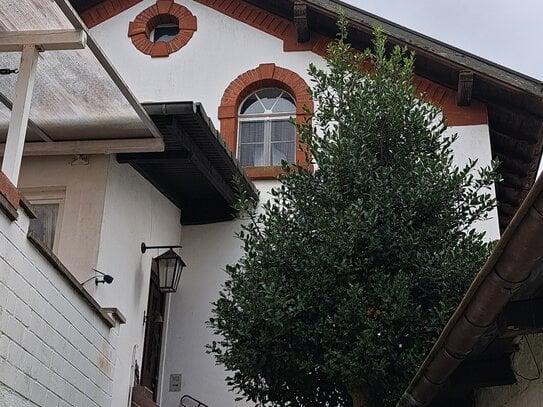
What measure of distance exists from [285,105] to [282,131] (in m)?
0.45

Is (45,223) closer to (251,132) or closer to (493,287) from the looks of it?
(251,132)

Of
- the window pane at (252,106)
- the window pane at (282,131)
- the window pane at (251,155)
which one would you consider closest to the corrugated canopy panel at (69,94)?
the window pane at (251,155)

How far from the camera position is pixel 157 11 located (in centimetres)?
1329

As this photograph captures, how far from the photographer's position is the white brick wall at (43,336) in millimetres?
5812

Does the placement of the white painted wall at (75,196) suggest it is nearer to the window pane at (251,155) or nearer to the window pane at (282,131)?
the window pane at (251,155)

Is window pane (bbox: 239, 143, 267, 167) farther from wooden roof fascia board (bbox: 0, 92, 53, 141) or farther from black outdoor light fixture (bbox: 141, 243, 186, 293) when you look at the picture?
wooden roof fascia board (bbox: 0, 92, 53, 141)

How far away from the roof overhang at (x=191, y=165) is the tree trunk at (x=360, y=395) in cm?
271

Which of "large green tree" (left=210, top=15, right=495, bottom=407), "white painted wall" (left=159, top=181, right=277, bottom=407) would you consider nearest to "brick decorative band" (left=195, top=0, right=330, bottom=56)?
"white painted wall" (left=159, top=181, right=277, bottom=407)

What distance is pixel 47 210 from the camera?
346 inches

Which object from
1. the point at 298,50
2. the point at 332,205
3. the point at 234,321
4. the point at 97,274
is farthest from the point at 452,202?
the point at 298,50

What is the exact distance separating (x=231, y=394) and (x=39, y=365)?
4.22 m

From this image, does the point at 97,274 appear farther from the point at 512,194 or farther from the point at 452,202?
the point at 512,194

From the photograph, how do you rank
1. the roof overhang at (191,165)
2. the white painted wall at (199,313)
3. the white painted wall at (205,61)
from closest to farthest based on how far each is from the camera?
1. the roof overhang at (191,165)
2. the white painted wall at (199,313)
3. the white painted wall at (205,61)

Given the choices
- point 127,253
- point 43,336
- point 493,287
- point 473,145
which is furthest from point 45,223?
point 473,145
